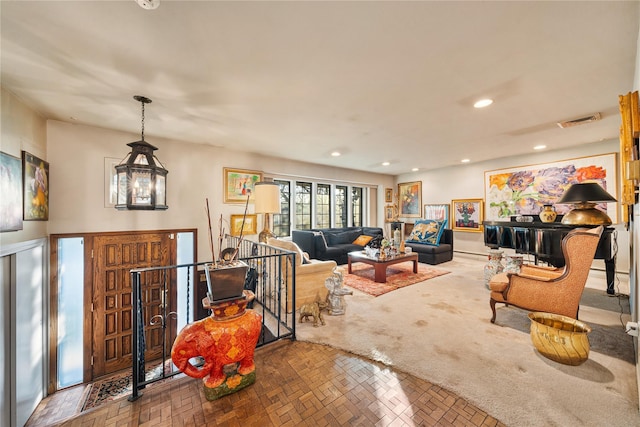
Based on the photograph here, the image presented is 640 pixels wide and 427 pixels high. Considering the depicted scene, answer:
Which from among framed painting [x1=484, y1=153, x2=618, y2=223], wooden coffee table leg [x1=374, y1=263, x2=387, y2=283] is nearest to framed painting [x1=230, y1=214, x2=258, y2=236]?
wooden coffee table leg [x1=374, y1=263, x2=387, y2=283]

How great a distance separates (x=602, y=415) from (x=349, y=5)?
2.82 m

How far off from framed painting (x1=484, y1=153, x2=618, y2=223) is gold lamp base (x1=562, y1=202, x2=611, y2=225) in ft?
5.50

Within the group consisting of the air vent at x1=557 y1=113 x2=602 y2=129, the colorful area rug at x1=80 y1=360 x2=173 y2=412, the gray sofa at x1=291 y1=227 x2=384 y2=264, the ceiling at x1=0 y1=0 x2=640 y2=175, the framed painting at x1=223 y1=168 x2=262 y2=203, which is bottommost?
the colorful area rug at x1=80 y1=360 x2=173 y2=412

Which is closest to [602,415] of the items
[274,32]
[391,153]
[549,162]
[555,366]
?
[555,366]

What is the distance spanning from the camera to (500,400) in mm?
1528

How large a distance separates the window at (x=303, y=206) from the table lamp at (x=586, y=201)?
15.3 feet

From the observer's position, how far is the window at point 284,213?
18.2ft

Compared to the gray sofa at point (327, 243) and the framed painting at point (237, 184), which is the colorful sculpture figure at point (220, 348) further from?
the gray sofa at point (327, 243)

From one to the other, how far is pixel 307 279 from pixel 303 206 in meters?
A: 3.27

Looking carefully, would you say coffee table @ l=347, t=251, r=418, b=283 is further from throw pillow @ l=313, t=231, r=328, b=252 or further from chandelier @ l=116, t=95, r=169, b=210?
chandelier @ l=116, t=95, r=169, b=210

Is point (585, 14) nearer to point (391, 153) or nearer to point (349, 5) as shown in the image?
point (349, 5)

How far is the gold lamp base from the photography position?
115 inches

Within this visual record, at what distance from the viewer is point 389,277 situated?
14.2 ft

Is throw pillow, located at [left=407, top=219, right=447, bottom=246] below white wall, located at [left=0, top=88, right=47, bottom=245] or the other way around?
below
